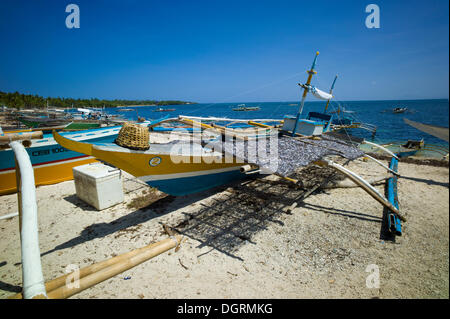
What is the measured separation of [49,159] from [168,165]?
5.59 meters

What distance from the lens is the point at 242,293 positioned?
337 cm

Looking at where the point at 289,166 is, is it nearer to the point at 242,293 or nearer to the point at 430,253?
the point at 242,293

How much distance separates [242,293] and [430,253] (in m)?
3.84

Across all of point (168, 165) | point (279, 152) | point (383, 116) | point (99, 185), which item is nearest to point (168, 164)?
point (168, 165)

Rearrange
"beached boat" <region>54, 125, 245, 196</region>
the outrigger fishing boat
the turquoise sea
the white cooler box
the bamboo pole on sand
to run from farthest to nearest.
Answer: the turquoise sea < the white cooler box < the outrigger fishing boat < "beached boat" <region>54, 125, 245, 196</region> < the bamboo pole on sand

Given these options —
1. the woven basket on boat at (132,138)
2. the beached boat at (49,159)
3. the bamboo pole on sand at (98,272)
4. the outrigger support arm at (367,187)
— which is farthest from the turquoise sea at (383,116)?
the beached boat at (49,159)

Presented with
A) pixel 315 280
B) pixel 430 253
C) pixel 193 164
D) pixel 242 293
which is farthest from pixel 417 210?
pixel 193 164

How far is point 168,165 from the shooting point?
5152 millimetres

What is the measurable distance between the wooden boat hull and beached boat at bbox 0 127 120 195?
3489 millimetres

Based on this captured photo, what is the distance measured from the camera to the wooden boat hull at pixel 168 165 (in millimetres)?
3951

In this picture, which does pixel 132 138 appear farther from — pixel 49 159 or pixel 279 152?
pixel 49 159

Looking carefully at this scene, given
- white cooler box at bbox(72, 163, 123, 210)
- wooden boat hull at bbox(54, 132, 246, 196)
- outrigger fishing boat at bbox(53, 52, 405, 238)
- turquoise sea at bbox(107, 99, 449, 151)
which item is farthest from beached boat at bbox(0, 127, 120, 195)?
turquoise sea at bbox(107, 99, 449, 151)

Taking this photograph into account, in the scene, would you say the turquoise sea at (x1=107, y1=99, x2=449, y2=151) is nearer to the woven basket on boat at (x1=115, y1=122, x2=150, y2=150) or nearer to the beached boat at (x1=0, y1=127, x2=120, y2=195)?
the woven basket on boat at (x1=115, y1=122, x2=150, y2=150)

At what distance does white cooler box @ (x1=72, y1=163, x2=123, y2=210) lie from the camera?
568cm
